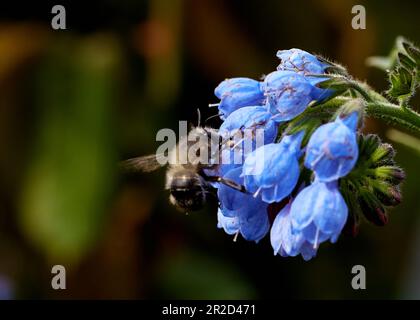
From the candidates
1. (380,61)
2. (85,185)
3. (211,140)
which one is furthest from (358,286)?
(211,140)

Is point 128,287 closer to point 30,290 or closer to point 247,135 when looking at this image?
point 30,290

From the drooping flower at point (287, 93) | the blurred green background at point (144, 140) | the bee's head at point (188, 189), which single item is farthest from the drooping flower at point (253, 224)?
the blurred green background at point (144, 140)

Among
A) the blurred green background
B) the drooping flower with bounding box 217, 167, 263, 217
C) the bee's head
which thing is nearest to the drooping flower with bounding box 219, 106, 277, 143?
the drooping flower with bounding box 217, 167, 263, 217

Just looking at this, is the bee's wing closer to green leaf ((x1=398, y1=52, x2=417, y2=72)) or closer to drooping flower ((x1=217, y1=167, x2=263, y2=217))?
drooping flower ((x1=217, y1=167, x2=263, y2=217))

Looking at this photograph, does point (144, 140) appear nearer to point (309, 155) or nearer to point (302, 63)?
point (302, 63)

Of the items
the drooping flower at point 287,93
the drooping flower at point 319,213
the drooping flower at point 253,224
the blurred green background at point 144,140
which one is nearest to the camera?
the drooping flower at point 319,213

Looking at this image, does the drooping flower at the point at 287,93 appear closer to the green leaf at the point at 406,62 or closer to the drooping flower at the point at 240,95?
the drooping flower at the point at 240,95
